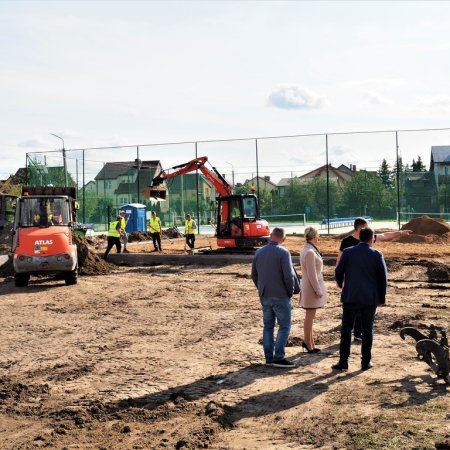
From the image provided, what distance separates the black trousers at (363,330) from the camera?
27.4 ft

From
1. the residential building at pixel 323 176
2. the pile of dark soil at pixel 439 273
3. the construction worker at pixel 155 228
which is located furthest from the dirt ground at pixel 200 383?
the residential building at pixel 323 176

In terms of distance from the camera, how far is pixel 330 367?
8.64 m

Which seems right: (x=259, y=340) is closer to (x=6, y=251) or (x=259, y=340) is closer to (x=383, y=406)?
(x=383, y=406)

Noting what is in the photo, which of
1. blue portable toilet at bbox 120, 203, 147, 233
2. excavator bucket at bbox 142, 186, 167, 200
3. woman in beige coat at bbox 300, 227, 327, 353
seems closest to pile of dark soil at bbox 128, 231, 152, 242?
blue portable toilet at bbox 120, 203, 147, 233

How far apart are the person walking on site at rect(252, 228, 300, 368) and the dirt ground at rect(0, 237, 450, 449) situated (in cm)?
39

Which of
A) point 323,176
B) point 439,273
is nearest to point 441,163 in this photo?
point 323,176

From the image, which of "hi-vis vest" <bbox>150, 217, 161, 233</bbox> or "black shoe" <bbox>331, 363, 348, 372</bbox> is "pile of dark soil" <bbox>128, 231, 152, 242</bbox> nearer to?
"hi-vis vest" <bbox>150, 217, 161, 233</bbox>

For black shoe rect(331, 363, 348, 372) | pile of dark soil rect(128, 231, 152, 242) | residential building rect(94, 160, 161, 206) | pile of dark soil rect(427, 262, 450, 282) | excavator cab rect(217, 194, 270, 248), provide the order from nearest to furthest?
black shoe rect(331, 363, 348, 372), pile of dark soil rect(427, 262, 450, 282), excavator cab rect(217, 194, 270, 248), pile of dark soil rect(128, 231, 152, 242), residential building rect(94, 160, 161, 206)

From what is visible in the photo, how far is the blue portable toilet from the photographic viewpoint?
37219mm

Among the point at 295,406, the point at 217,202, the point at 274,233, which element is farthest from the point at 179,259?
the point at 295,406

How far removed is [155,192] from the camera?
2667 cm

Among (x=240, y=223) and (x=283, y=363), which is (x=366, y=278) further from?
(x=240, y=223)

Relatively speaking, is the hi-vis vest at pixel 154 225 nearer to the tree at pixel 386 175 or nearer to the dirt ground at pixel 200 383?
the dirt ground at pixel 200 383

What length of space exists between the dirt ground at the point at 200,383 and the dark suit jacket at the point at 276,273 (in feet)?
3.24
